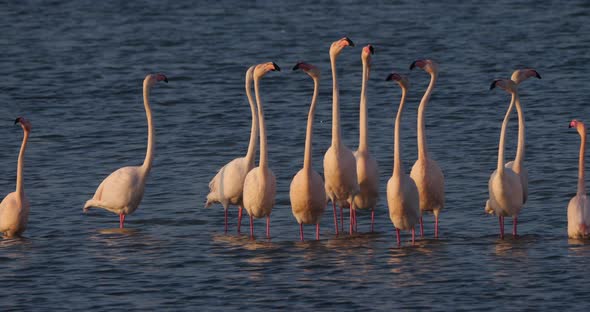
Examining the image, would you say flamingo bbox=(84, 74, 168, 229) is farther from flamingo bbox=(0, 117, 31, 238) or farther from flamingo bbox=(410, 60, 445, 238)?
flamingo bbox=(410, 60, 445, 238)

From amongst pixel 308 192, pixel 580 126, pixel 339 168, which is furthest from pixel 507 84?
pixel 308 192

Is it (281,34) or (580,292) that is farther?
(281,34)

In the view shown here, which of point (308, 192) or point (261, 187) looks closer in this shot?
point (308, 192)

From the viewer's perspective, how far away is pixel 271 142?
64.7ft

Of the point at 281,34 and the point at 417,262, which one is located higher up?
the point at 281,34

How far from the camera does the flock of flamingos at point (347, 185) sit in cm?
1355

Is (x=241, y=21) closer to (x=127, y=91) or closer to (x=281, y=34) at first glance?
(x=281, y=34)

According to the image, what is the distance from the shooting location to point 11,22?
105 feet

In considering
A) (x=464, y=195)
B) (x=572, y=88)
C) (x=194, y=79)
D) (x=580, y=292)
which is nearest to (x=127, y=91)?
(x=194, y=79)

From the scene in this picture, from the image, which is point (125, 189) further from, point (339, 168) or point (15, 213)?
point (339, 168)

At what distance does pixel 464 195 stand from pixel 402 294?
Result: 13.8 feet

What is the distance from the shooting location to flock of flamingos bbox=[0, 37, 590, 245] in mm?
13555

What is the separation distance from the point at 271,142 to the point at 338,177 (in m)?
5.81

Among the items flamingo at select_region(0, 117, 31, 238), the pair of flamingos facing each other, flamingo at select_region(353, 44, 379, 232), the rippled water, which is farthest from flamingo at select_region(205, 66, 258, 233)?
flamingo at select_region(0, 117, 31, 238)
